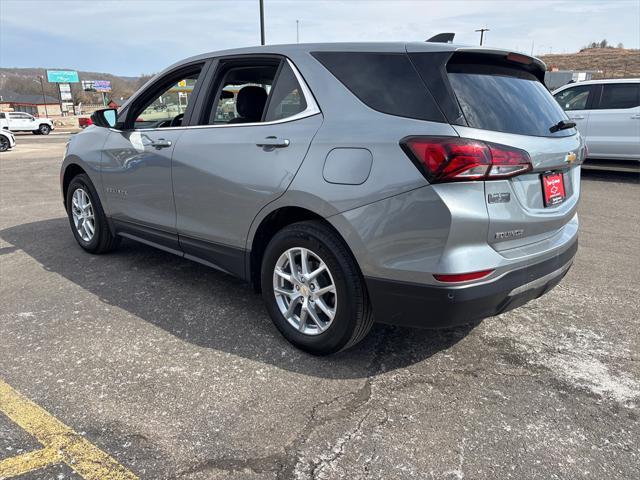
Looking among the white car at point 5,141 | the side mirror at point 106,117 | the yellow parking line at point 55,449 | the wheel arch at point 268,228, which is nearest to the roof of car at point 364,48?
the wheel arch at point 268,228

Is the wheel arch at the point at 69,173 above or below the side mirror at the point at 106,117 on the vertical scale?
below

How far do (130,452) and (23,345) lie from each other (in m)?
1.41

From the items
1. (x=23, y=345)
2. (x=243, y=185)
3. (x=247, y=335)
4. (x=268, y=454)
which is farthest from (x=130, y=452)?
(x=243, y=185)

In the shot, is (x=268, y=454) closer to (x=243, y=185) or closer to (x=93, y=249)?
(x=243, y=185)

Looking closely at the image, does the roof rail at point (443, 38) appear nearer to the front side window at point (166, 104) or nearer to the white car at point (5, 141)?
the front side window at point (166, 104)

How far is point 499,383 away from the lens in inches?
107

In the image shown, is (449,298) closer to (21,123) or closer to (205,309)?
(205,309)

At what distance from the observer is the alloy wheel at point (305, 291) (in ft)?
9.34

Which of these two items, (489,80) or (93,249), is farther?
(93,249)

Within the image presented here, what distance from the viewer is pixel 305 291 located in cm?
293

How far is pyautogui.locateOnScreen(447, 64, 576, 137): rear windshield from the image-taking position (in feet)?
7.99

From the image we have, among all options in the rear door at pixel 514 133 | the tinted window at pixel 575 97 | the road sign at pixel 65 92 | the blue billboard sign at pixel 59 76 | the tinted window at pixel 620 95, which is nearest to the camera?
the rear door at pixel 514 133

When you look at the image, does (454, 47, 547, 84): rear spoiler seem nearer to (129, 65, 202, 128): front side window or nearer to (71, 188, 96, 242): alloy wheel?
(129, 65, 202, 128): front side window

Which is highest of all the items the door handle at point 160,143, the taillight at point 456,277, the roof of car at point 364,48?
the roof of car at point 364,48
